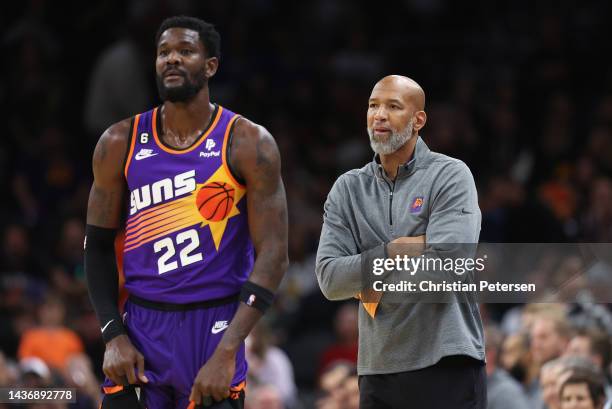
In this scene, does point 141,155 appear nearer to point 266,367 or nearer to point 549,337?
point 549,337

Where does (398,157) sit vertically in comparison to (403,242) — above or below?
above

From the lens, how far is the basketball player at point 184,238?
16.8ft

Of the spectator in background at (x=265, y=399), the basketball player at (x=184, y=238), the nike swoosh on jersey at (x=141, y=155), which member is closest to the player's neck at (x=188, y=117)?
the basketball player at (x=184, y=238)

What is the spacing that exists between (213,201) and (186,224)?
0.50 feet

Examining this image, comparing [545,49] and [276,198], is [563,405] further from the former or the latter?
[545,49]

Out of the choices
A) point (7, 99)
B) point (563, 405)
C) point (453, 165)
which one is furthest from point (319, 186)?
point (453, 165)

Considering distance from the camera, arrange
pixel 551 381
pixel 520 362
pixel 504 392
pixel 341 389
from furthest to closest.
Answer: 1. pixel 341 389
2. pixel 520 362
3. pixel 504 392
4. pixel 551 381

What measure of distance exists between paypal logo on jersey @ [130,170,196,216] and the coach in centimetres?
62

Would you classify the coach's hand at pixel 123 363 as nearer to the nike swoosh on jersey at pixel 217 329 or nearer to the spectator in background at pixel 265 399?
the nike swoosh on jersey at pixel 217 329

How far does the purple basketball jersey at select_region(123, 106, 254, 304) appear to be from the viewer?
5176 mm

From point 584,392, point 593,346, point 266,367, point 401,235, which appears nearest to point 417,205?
point 401,235

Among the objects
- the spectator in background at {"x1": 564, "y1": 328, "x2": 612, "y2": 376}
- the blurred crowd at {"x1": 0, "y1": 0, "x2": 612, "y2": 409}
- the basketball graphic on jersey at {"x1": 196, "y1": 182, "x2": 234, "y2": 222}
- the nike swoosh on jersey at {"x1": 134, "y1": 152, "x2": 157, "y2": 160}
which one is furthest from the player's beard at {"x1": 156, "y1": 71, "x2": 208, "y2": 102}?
the blurred crowd at {"x1": 0, "y1": 0, "x2": 612, "y2": 409}

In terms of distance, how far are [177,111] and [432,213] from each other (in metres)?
1.22

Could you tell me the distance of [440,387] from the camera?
4.89m
